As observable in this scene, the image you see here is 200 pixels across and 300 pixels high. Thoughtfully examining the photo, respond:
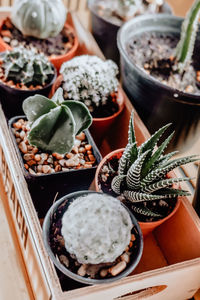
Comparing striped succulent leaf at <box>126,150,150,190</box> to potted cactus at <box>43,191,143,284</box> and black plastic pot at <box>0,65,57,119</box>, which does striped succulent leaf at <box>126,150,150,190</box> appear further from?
black plastic pot at <box>0,65,57,119</box>

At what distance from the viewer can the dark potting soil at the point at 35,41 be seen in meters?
1.31

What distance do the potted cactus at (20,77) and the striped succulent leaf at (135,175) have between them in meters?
0.40

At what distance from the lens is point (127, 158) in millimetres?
871

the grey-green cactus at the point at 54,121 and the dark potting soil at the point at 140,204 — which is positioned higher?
the grey-green cactus at the point at 54,121

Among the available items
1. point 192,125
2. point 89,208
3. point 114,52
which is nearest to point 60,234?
point 89,208

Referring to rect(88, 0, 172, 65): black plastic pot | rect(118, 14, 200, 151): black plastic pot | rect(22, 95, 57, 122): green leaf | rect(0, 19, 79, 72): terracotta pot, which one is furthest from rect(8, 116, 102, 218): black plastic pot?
rect(88, 0, 172, 65): black plastic pot

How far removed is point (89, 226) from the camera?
27.0 inches

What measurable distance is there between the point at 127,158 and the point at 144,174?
6 cm

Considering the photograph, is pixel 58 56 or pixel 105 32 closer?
pixel 58 56

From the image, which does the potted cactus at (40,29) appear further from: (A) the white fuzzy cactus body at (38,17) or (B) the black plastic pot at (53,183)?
(B) the black plastic pot at (53,183)

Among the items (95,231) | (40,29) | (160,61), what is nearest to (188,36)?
(160,61)

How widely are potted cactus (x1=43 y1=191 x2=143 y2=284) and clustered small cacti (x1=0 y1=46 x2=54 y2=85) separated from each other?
17.7 inches

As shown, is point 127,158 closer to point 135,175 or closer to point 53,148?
point 135,175

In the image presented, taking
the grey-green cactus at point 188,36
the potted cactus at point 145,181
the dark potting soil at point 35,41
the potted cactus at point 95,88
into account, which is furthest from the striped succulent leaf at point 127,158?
the dark potting soil at point 35,41
